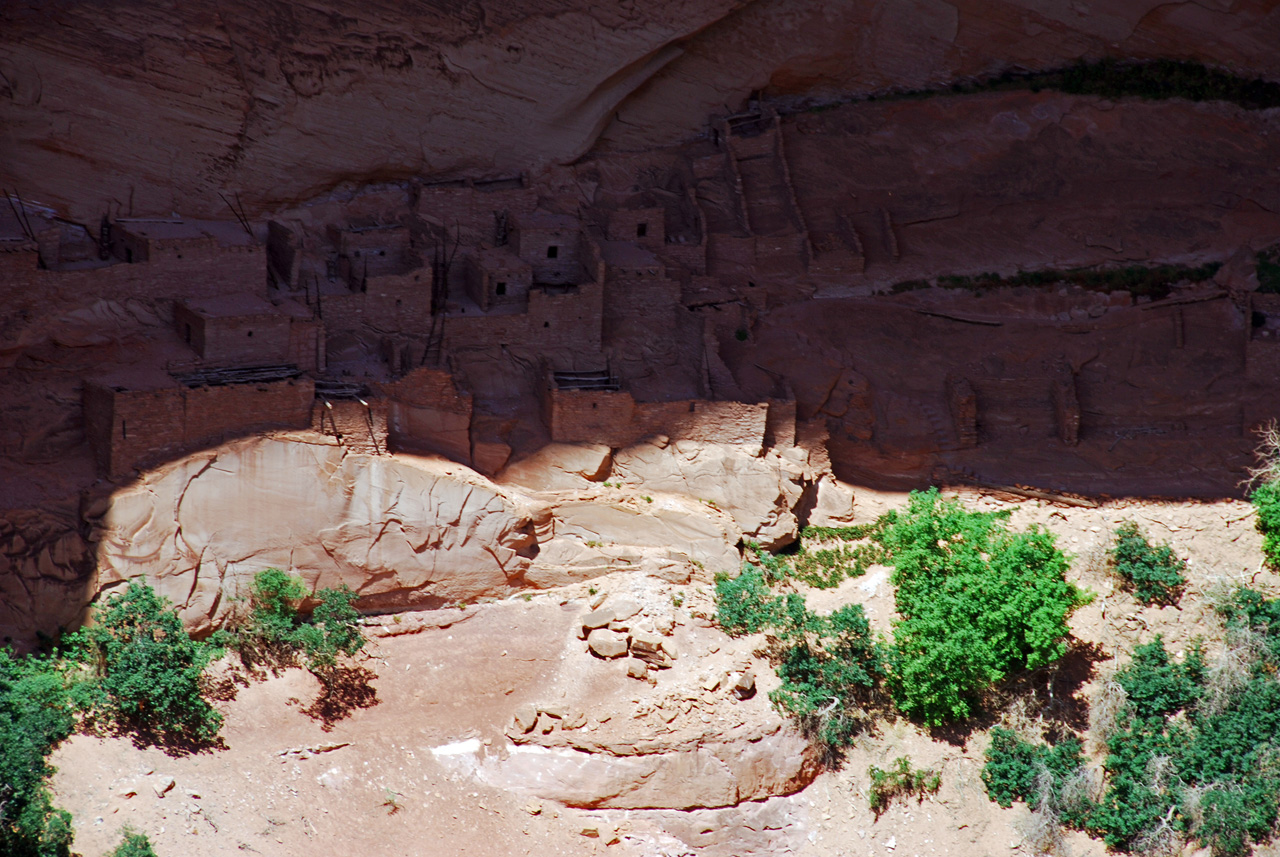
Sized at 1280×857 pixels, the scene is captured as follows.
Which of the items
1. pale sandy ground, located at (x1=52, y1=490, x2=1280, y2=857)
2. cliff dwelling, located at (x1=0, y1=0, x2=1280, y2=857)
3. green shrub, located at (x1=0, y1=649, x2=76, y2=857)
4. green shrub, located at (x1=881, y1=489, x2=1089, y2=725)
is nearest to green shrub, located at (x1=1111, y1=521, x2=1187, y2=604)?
cliff dwelling, located at (x1=0, y1=0, x2=1280, y2=857)

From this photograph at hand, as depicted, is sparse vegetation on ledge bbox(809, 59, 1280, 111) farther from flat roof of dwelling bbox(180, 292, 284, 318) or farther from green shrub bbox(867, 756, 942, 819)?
flat roof of dwelling bbox(180, 292, 284, 318)

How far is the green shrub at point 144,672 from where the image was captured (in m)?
23.6

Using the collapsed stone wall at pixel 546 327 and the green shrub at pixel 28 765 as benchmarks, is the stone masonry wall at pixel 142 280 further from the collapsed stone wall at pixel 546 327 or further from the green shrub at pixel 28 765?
the green shrub at pixel 28 765

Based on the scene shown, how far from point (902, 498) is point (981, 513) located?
2.37m

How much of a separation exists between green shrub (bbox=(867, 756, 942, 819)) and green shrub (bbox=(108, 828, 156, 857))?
10.6 m

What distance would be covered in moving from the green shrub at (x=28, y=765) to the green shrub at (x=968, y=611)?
12430mm

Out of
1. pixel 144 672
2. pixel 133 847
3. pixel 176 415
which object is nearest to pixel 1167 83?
pixel 176 415

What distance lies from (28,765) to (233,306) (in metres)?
8.59

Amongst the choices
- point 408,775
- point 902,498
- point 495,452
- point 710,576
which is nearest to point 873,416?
point 902,498

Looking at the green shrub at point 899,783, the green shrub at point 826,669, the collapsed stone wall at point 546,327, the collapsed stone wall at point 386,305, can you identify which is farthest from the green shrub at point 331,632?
the green shrub at point 899,783

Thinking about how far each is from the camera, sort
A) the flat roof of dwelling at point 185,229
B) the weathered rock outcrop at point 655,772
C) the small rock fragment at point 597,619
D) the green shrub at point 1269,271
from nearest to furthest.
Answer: the weathered rock outcrop at point 655,772, the small rock fragment at point 597,619, the flat roof of dwelling at point 185,229, the green shrub at point 1269,271

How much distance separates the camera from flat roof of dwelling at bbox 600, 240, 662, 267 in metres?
29.7

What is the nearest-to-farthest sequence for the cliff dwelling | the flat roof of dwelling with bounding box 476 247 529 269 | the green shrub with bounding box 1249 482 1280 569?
1. the cliff dwelling
2. the green shrub with bounding box 1249 482 1280 569
3. the flat roof of dwelling with bounding box 476 247 529 269

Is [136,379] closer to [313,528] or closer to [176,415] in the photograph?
[176,415]
